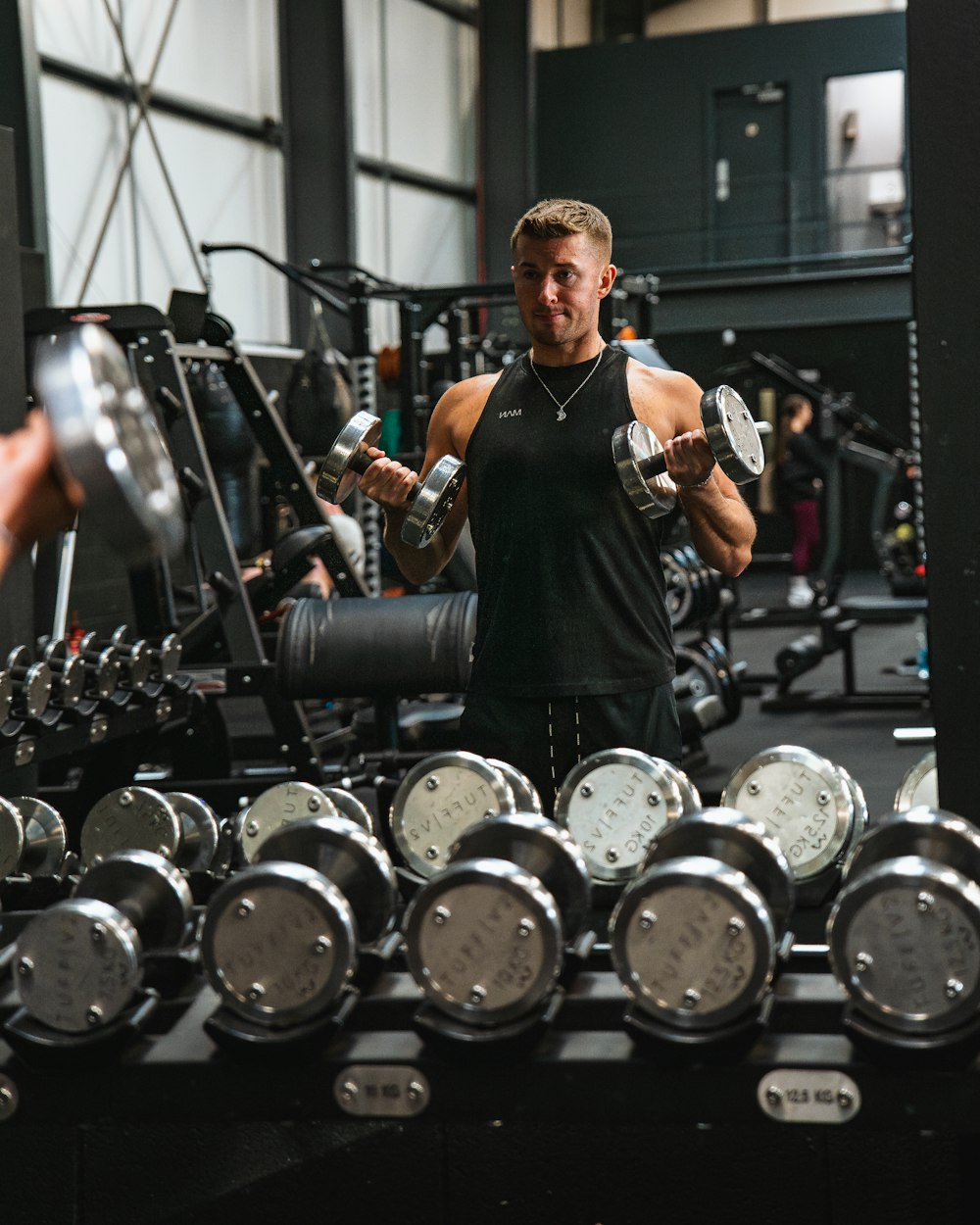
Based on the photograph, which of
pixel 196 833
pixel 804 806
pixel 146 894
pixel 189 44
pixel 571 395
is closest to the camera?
pixel 146 894

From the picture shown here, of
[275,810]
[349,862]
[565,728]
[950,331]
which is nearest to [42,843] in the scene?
[275,810]

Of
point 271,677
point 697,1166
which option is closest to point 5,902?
point 697,1166

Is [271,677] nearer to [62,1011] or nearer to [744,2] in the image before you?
[62,1011]

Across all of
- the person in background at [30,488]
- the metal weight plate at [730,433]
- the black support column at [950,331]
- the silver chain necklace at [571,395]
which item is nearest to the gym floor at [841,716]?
the silver chain necklace at [571,395]

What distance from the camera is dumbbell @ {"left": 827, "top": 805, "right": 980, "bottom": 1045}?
3.72 feet

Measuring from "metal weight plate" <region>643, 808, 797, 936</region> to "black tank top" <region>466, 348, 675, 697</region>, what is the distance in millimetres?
693

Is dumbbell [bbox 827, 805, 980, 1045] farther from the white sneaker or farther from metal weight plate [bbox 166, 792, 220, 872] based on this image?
the white sneaker

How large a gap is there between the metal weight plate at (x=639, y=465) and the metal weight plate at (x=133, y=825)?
0.67 meters

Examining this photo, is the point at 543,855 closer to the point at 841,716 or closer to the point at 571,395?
the point at 571,395

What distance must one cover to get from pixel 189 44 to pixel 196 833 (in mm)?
8441

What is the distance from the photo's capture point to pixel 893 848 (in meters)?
1.27

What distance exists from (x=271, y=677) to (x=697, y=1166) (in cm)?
256

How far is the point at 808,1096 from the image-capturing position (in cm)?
116

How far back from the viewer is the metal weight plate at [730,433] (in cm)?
161
